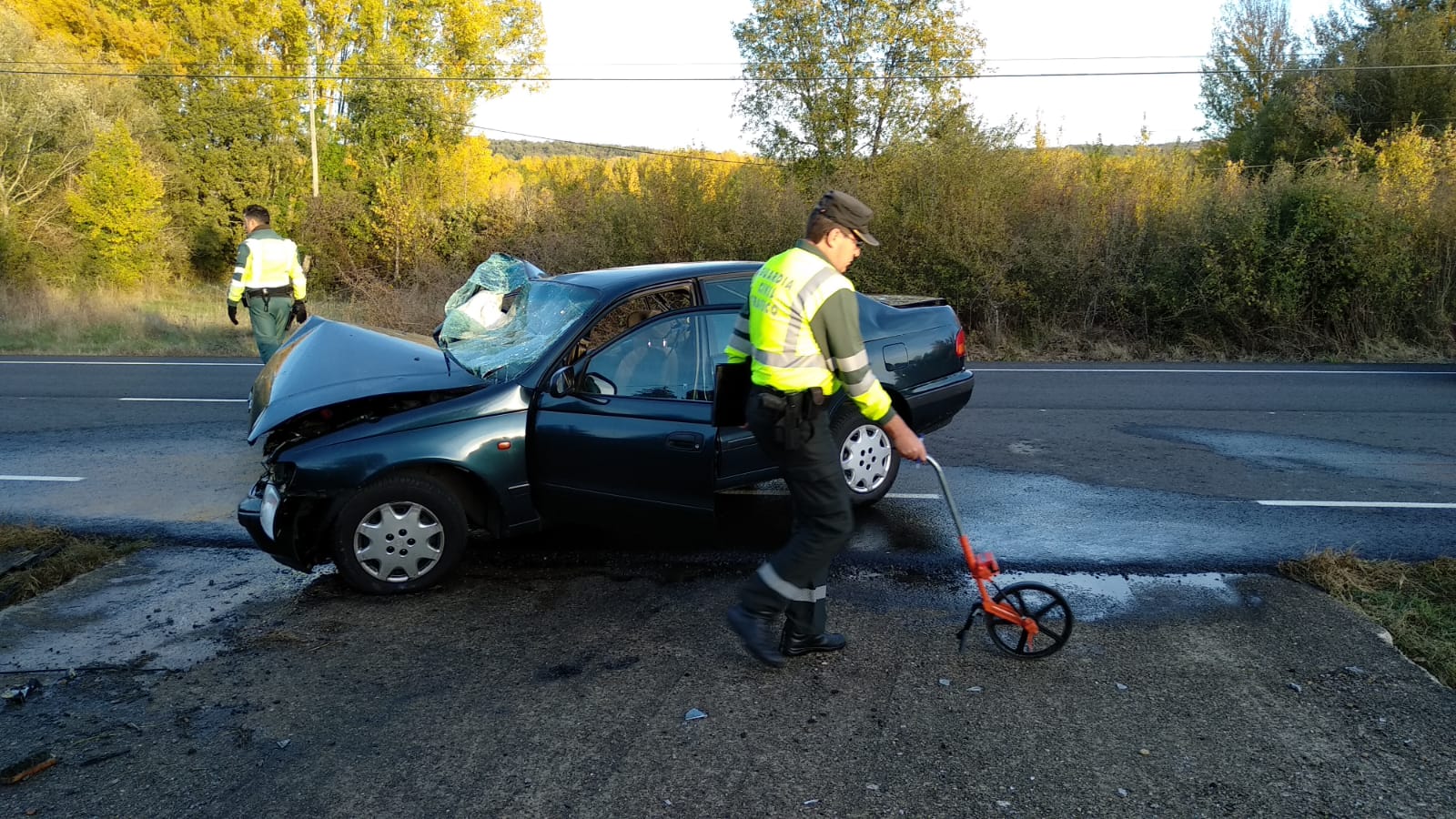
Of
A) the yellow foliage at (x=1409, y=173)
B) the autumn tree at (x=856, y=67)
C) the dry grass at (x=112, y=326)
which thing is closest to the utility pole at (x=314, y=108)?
the dry grass at (x=112, y=326)

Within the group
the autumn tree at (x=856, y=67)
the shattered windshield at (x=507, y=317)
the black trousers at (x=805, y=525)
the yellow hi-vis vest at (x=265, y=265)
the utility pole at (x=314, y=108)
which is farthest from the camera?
the utility pole at (x=314, y=108)

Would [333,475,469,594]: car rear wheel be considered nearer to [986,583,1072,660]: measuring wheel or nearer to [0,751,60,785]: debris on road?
[0,751,60,785]: debris on road

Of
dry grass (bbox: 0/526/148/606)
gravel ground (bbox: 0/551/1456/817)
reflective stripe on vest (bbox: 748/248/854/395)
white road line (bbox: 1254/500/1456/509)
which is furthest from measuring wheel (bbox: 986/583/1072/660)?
dry grass (bbox: 0/526/148/606)

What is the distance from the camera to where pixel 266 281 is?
30.3 ft

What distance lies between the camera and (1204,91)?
35.8m

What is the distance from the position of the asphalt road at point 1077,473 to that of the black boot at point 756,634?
1391 mm

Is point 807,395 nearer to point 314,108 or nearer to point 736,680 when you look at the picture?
point 736,680

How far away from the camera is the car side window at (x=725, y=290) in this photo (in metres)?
5.75

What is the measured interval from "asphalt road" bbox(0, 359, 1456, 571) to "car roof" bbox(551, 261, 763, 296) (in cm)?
137

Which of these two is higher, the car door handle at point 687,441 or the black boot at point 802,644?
the car door handle at point 687,441

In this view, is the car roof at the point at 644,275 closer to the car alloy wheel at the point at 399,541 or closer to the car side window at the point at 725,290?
the car side window at the point at 725,290

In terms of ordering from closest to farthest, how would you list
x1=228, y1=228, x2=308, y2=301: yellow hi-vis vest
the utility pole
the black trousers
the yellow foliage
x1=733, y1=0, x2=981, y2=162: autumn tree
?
the black trousers, x1=228, y1=228, x2=308, y2=301: yellow hi-vis vest, the yellow foliage, x1=733, y1=0, x2=981, y2=162: autumn tree, the utility pole

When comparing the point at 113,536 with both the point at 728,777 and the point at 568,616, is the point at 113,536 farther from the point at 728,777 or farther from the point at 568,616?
the point at 728,777

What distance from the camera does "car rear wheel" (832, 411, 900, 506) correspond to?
6.23 meters
